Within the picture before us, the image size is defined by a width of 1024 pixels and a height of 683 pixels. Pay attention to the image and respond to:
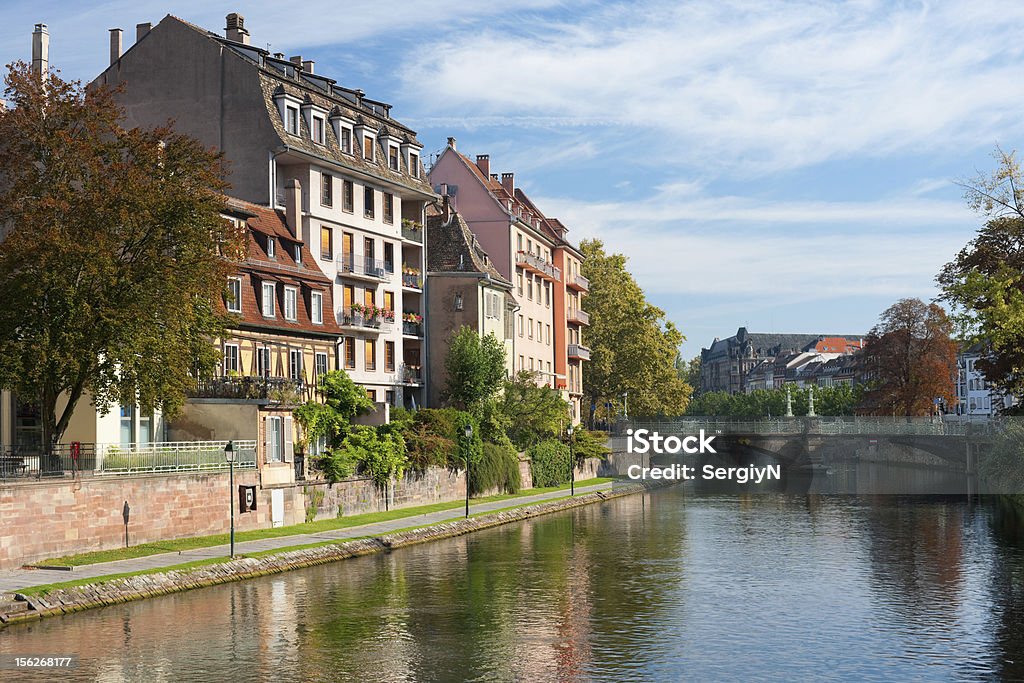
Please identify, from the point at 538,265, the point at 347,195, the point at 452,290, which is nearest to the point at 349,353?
the point at 347,195

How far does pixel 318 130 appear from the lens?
2434 inches

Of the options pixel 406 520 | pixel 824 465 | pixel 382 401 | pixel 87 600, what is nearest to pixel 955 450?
pixel 824 465

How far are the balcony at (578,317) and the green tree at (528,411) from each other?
27.7 meters

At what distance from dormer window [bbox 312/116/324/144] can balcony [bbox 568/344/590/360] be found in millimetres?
45644

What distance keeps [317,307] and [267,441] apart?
11349mm

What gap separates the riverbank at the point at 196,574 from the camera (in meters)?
29.4

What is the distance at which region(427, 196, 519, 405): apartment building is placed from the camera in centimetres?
7481

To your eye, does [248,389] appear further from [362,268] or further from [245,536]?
[362,268]

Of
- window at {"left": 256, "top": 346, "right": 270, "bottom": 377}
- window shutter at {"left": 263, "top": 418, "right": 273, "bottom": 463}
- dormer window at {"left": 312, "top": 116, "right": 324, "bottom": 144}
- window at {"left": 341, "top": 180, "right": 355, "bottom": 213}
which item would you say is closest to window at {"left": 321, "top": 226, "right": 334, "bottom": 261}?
window at {"left": 341, "top": 180, "right": 355, "bottom": 213}

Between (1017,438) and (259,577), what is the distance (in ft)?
159

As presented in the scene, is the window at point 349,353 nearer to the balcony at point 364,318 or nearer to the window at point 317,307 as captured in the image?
the balcony at point 364,318

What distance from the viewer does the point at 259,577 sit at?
36781 millimetres

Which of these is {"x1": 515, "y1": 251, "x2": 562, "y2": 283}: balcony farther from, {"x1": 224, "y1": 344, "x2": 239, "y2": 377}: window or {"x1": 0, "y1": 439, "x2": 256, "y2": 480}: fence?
{"x1": 0, "y1": 439, "x2": 256, "y2": 480}: fence

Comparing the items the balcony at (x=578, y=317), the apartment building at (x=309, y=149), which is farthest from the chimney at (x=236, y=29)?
the balcony at (x=578, y=317)
